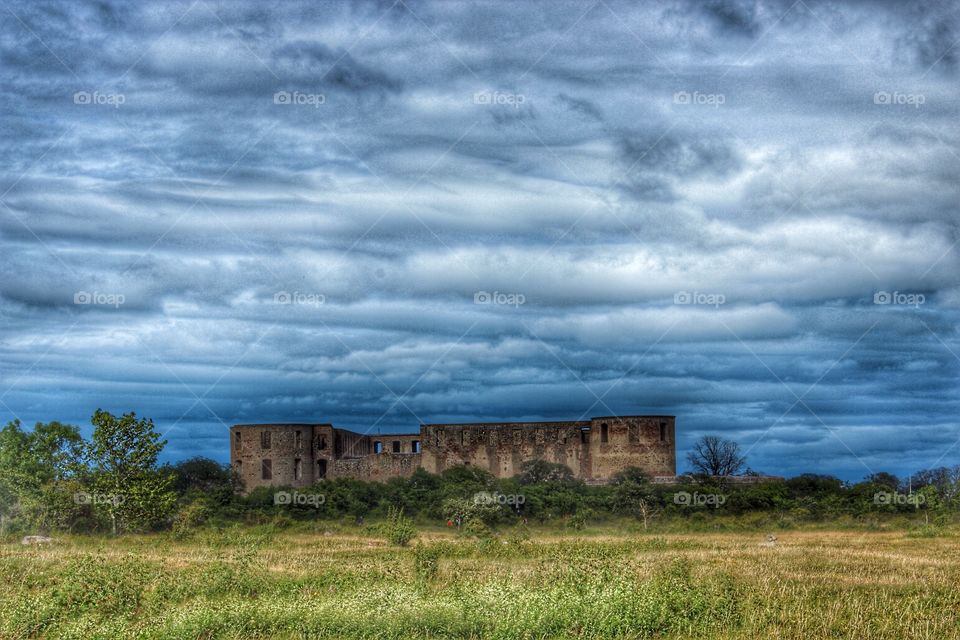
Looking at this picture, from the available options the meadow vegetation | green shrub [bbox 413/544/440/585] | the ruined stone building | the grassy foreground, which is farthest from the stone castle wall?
green shrub [bbox 413/544/440/585]

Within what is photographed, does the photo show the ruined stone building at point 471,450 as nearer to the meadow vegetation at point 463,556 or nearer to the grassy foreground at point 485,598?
the meadow vegetation at point 463,556

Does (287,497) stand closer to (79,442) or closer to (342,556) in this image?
(79,442)

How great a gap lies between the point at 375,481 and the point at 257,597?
41.0 m

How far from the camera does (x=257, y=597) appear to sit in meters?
17.6

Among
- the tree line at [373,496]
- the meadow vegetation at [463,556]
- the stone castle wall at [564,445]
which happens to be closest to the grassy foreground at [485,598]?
the meadow vegetation at [463,556]

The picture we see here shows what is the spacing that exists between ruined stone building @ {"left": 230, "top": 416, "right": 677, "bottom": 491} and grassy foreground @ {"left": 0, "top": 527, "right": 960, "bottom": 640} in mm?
31815

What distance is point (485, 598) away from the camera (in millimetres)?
14961

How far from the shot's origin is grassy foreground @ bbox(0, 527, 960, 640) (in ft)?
47.3

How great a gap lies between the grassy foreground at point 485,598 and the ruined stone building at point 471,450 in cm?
3181

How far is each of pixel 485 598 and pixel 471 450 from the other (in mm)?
43999

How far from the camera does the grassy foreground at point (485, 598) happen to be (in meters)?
14.4

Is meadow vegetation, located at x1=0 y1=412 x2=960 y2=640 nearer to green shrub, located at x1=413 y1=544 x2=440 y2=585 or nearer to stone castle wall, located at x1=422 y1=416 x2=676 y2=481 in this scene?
green shrub, located at x1=413 y1=544 x2=440 y2=585

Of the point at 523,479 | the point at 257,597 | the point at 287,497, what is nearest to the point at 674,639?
the point at 257,597

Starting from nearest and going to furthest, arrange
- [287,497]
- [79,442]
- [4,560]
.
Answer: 1. [4,560]
2. [79,442]
3. [287,497]
